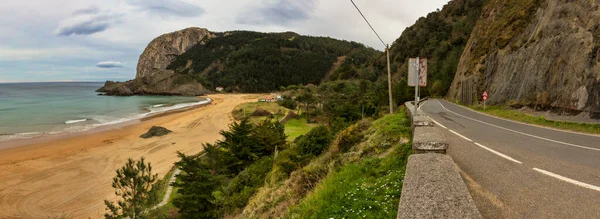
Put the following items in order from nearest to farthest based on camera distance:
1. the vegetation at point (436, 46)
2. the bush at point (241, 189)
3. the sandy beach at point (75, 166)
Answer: the bush at point (241, 189)
the sandy beach at point (75, 166)
the vegetation at point (436, 46)

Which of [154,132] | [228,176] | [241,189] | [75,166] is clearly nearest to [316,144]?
[241,189]

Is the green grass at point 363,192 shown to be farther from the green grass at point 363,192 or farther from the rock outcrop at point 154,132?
the rock outcrop at point 154,132

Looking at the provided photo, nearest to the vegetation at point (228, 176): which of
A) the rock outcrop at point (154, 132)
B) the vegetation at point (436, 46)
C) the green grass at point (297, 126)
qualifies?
the green grass at point (297, 126)

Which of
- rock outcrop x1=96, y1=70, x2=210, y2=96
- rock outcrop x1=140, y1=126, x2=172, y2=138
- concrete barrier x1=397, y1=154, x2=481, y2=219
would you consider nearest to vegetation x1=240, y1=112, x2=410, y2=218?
concrete barrier x1=397, y1=154, x2=481, y2=219

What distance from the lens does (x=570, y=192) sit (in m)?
4.31

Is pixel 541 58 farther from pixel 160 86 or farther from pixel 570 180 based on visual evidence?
pixel 160 86

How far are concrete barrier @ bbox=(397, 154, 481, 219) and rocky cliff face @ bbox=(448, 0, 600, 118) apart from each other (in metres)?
14.6

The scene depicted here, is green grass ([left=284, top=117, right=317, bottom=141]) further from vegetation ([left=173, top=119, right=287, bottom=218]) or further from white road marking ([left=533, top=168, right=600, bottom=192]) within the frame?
white road marking ([left=533, top=168, right=600, bottom=192])

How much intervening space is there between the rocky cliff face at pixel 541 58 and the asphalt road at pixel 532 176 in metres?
8.78

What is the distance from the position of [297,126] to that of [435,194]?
1847 inches

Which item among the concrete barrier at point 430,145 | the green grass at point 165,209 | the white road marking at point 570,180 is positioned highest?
the concrete barrier at point 430,145

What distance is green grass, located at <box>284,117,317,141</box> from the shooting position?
43219 millimetres

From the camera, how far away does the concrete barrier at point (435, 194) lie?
274cm

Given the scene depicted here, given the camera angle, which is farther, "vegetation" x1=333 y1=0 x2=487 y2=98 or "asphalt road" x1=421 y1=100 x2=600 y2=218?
"vegetation" x1=333 y1=0 x2=487 y2=98
